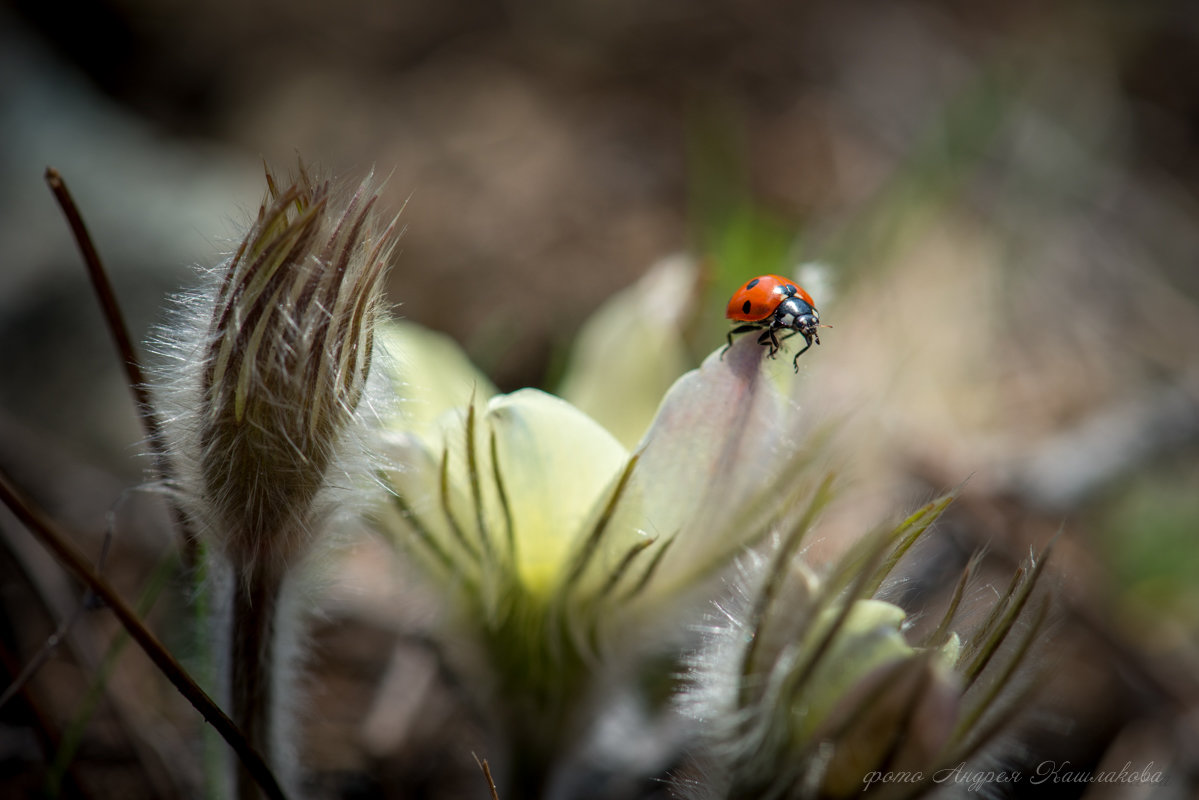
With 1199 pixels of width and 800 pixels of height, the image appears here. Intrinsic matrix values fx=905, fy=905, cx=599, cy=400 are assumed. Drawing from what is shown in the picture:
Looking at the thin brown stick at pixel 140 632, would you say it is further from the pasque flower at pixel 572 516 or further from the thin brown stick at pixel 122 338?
the pasque flower at pixel 572 516

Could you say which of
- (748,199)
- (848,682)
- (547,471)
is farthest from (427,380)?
(748,199)

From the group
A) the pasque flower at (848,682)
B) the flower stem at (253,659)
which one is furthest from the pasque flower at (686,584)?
the flower stem at (253,659)

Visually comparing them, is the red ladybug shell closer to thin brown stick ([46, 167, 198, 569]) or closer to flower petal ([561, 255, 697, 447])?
flower petal ([561, 255, 697, 447])

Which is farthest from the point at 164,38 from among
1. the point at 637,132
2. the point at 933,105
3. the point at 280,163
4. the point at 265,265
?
the point at 265,265

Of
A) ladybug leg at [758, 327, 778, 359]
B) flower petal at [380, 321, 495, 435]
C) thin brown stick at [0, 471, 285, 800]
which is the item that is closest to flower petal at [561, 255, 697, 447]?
flower petal at [380, 321, 495, 435]

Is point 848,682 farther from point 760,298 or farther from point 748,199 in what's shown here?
point 748,199
